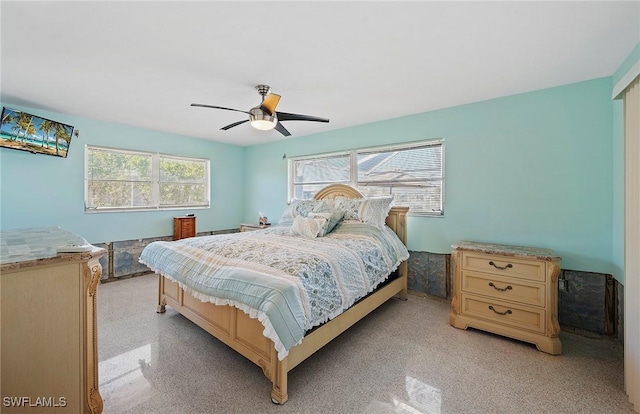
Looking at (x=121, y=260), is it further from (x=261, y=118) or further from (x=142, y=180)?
Answer: (x=261, y=118)

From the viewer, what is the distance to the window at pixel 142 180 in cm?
391

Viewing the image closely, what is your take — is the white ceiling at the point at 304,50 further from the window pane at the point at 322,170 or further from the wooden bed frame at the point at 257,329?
the wooden bed frame at the point at 257,329

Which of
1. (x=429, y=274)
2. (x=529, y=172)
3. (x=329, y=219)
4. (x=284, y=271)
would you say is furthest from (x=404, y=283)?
(x=284, y=271)

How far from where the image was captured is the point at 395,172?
3746mm

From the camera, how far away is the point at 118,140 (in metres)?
4.01

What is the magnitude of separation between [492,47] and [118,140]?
4893 mm

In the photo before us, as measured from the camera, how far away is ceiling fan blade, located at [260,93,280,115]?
245cm

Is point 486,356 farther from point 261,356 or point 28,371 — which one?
point 28,371

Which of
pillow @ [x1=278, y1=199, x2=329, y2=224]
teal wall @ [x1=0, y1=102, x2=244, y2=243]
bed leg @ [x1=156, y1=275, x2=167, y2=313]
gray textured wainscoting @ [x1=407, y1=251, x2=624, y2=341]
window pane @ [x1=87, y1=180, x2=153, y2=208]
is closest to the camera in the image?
gray textured wainscoting @ [x1=407, y1=251, x2=624, y2=341]

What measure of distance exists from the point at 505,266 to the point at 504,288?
0.68 feet

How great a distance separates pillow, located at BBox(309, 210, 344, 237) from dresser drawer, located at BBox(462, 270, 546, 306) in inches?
58.9

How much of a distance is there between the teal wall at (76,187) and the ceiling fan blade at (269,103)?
2928 millimetres

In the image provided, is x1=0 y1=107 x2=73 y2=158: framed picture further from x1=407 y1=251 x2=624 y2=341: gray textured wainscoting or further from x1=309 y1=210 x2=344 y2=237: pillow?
x1=407 y1=251 x2=624 y2=341: gray textured wainscoting

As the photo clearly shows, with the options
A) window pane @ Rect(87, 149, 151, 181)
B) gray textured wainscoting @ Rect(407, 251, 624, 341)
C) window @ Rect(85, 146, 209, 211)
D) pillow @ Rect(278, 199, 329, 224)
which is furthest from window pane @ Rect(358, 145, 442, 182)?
window pane @ Rect(87, 149, 151, 181)
